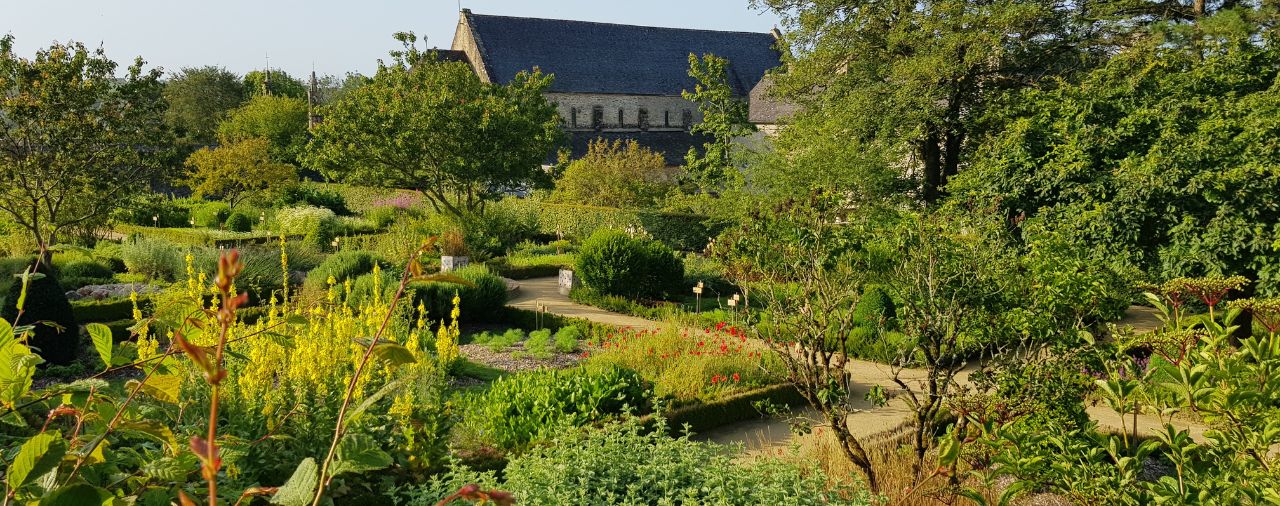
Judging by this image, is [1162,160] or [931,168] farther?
[931,168]

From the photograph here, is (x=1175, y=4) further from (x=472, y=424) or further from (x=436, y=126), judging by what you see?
(x=472, y=424)

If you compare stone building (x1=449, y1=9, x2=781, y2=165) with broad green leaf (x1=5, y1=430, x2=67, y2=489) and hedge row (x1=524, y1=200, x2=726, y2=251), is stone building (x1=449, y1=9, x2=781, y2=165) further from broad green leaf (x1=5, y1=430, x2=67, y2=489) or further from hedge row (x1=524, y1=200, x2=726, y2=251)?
broad green leaf (x1=5, y1=430, x2=67, y2=489)

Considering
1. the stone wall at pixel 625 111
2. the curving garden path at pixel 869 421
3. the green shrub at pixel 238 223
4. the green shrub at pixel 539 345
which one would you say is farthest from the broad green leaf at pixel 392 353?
the stone wall at pixel 625 111

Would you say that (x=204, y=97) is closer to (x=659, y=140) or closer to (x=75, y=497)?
(x=659, y=140)

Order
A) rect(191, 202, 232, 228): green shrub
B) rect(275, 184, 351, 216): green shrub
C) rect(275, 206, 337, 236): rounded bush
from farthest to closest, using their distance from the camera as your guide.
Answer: rect(275, 184, 351, 216): green shrub < rect(191, 202, 232, 228): green shrub < rect(275, 206, 337, 236): rounded bush

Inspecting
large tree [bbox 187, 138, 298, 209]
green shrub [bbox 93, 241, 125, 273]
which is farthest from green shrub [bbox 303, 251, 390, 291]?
large tree [bbox 187, 138, 298, 209]

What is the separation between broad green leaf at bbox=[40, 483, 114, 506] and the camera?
146cm

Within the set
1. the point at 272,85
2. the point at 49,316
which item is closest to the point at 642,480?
the point at 49,316

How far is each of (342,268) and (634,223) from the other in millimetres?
8648

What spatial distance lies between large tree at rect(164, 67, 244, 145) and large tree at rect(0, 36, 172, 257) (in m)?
28.9

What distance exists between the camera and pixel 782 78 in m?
19.8

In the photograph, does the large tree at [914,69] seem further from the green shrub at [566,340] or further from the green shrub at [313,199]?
the green shrub at [313,199]

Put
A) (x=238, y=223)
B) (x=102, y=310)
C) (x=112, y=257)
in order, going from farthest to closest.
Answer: (x=238, y=223), (x=112, y=257), (x=102, y=310)

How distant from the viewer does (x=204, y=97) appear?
A: 43500 millimetres
